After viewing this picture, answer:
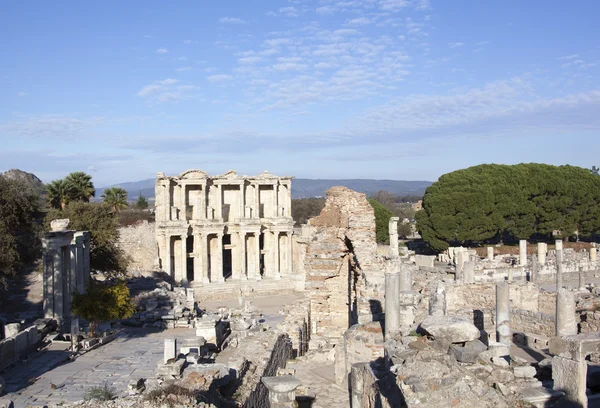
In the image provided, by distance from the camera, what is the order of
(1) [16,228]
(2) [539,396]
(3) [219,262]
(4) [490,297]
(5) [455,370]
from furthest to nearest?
(3) [219,262]
(1) [16,228]
(4) [490,297]
(2) [539,396]
(5) [455,370]

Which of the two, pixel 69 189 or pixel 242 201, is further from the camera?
pixel 242 201

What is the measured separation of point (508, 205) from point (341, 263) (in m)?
37.8

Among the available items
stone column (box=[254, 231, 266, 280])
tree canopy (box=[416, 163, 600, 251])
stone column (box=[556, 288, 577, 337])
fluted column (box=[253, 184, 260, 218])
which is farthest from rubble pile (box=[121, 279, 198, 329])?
tree canopy (box=[416, 163, 600, 251])

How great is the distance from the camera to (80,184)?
147 ft

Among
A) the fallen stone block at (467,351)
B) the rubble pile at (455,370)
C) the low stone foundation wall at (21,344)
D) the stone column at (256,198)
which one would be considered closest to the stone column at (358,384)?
the rubble pile at (455,370)

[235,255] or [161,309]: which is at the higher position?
[235,255]

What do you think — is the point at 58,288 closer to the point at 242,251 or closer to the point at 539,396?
the point at 539,396

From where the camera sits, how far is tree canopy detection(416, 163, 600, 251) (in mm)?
51719

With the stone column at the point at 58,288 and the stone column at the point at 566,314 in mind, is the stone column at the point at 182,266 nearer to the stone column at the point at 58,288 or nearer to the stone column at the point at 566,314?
the stone column at the point at 58,288

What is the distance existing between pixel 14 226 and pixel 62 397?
16359 mm

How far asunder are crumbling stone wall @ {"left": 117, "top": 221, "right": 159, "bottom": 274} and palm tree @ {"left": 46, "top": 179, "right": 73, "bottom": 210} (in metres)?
5.21

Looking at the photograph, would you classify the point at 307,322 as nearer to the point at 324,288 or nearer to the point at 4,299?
the point at 324,288

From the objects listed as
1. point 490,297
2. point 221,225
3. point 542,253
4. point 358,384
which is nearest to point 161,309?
point 490,297

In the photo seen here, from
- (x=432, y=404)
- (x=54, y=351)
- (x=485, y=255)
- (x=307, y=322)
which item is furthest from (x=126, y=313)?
(x=485, y=255)
